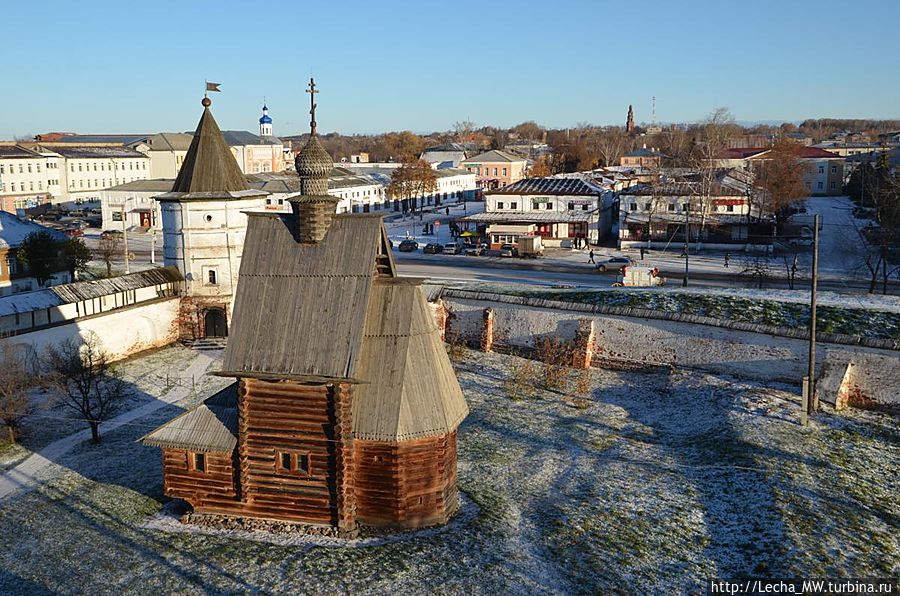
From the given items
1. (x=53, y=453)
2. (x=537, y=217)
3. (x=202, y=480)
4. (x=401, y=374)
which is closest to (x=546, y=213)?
(x=537, y=217)

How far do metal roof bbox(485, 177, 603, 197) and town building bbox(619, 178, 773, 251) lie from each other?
9.65 ft

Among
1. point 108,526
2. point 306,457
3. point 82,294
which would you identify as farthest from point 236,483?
point 82,294

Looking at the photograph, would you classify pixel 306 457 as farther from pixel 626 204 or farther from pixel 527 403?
pixel 626 204

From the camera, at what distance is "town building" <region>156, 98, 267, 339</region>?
3469 cm

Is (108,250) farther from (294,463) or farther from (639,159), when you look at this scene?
(639,159)

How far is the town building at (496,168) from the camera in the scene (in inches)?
4048

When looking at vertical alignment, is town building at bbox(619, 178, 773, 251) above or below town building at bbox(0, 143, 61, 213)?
below

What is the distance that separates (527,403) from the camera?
26875 mm

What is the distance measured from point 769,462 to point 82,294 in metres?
25.7

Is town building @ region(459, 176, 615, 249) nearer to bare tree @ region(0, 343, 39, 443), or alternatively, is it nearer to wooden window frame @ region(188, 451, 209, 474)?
bare tree @ region(0, 343, 39, 443)

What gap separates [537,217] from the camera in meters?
59.6

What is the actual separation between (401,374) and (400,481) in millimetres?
2318

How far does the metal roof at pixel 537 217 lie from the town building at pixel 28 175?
52731mm

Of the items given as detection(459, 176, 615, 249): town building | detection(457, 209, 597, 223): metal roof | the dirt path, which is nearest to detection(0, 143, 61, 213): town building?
detection(457, 209, 597, 223): metal roof
